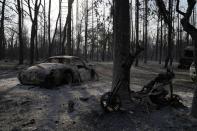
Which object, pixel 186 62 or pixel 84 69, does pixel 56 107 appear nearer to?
pixel 84 69

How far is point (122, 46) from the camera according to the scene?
7.57 metres

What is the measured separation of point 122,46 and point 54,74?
4.26 metres

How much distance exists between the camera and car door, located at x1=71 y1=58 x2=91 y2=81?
1296 cm

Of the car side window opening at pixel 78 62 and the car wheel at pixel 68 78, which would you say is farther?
the car side window opening at pixel 78 62

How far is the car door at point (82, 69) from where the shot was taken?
510 inches

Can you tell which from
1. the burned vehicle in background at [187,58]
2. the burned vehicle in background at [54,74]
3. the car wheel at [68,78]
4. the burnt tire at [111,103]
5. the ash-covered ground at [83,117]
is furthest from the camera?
the burned vehicle in background at [187,58]

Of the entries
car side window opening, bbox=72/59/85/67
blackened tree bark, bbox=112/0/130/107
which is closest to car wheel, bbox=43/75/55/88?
car side window opening, bbox=72/59/85/67

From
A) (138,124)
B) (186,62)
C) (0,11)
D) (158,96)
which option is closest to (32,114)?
(138,124)

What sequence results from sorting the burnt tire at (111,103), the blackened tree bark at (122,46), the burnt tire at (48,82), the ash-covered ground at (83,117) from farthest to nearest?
the burnt tire at (48,82) < the blackened tree bark at (122,46) < the burnt tire at (111,103) < the ash-covered ground at (83,117)

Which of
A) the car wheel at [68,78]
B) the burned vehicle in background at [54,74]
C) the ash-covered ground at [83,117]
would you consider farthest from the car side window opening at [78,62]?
the ash-covered ground at [83,117]

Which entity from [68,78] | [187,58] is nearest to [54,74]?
[68,78]

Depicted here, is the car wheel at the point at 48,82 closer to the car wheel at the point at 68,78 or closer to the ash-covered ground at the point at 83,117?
the car wheel at the point at 68,78

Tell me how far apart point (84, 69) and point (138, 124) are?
24.5ft

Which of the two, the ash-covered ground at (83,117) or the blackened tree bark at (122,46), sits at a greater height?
the blackened tree bark at (122,46)
